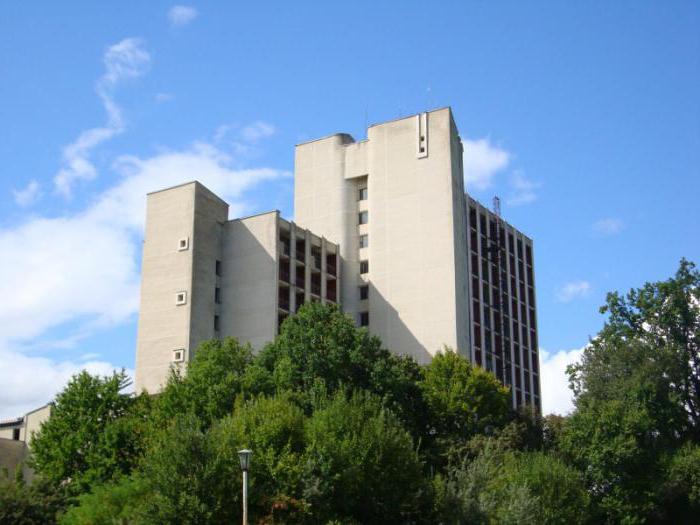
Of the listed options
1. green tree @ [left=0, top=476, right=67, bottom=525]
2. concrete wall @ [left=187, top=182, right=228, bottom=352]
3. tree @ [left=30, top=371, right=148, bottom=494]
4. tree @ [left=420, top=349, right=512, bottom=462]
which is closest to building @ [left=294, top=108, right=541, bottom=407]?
concrete wall @ [left=187, top=182, right=228, bottom=352]

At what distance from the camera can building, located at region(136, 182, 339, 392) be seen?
3182 inches

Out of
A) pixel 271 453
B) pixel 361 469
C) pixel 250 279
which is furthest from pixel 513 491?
pixel 250 279

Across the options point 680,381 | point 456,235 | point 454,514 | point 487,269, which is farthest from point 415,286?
point 454,514

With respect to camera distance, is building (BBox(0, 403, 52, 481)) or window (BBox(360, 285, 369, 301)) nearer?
building (BBox(0, 403, 52, 481))

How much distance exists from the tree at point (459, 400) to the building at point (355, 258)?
21.1 meters

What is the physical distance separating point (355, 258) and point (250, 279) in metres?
14.3

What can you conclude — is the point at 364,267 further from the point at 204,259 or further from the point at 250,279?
the point at 204,259

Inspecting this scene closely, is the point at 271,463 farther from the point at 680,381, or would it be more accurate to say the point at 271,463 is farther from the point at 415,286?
the point at 415,286

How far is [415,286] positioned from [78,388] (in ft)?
128

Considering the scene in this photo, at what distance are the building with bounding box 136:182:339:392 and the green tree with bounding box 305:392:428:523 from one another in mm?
35843

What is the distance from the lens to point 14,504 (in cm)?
4731

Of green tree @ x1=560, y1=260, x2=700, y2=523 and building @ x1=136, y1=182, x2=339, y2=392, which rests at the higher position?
building @ x1=136, y1=182, x2=339, y2=392

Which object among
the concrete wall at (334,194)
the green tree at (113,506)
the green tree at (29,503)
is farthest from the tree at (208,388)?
the concrete wall at (334,194)

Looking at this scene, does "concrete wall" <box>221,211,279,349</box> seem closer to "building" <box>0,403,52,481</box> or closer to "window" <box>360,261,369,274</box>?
"window" <box>360,261,369,274</box>
